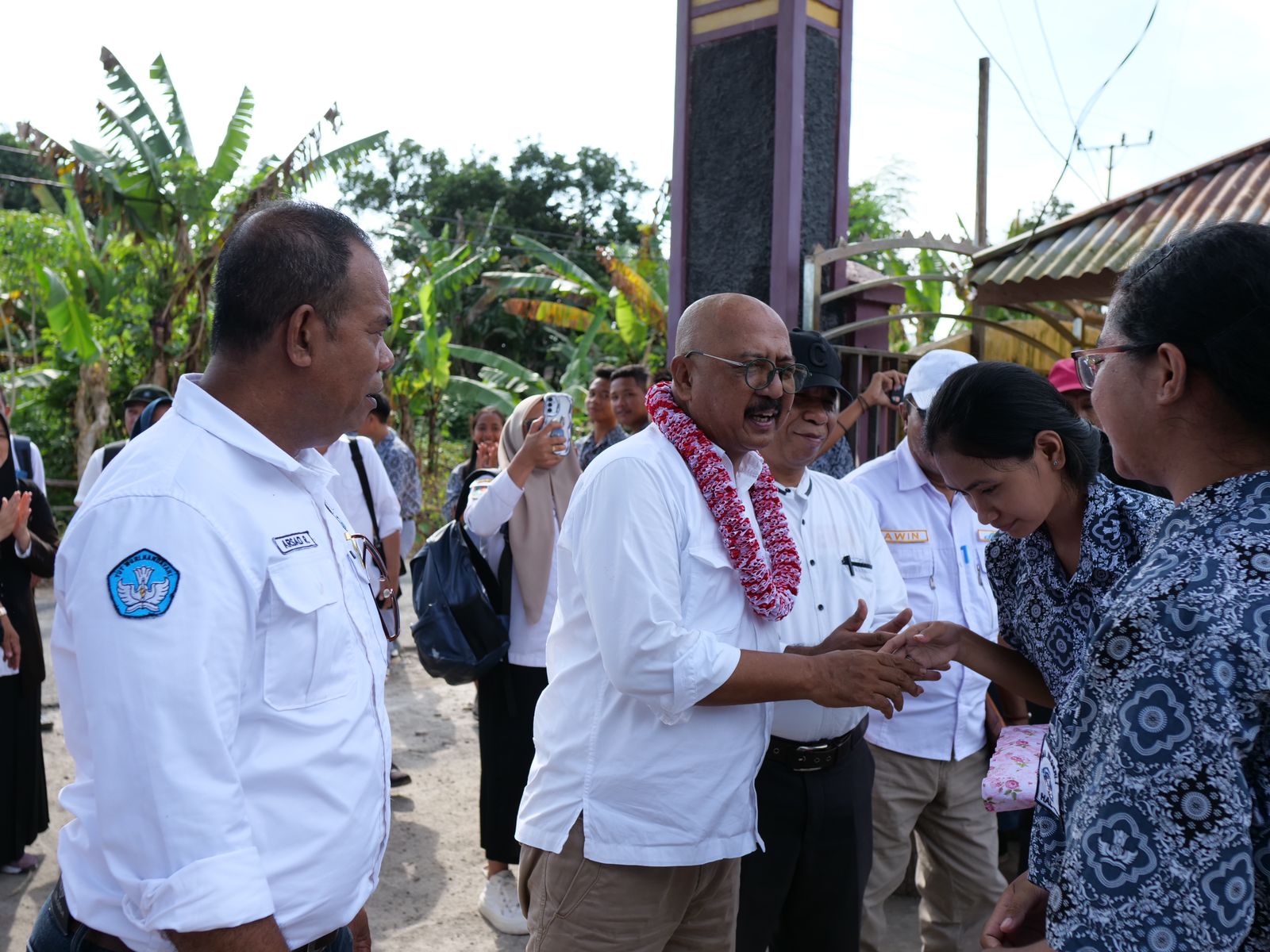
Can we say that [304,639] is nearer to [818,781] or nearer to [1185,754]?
[1185,754]

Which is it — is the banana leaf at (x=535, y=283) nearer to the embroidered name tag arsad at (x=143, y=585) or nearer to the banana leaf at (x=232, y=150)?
the banana leaf at (x=232, y=150)

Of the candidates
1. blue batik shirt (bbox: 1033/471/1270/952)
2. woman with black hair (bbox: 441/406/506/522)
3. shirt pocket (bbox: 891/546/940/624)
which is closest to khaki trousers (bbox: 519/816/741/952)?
blue batik shirt (bbox: 1033/471/1270/952)

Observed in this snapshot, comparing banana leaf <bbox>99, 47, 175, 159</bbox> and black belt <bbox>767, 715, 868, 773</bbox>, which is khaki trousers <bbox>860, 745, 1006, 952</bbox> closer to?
black belt <bbox>767, 715, 868, 773</bbox>

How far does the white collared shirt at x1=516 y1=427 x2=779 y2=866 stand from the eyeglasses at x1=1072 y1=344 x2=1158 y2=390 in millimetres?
1000

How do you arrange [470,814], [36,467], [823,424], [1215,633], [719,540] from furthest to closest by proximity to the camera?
[470,814], [36,467], [823,424], [719,540], [1215,633]

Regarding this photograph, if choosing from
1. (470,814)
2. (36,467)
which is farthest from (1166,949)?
(36,467)

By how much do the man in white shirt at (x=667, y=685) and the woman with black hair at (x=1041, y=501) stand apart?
339 mm

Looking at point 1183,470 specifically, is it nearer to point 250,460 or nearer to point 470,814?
point 250,460

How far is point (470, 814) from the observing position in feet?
17.9

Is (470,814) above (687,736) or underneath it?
underneath

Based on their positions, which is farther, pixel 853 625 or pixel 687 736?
pixel 853 625

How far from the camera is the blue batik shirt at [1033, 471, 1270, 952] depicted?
1235 millimetres

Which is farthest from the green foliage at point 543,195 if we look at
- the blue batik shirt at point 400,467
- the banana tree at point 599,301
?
the blue batik shirt at point 400,467

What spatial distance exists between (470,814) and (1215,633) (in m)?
4.79
